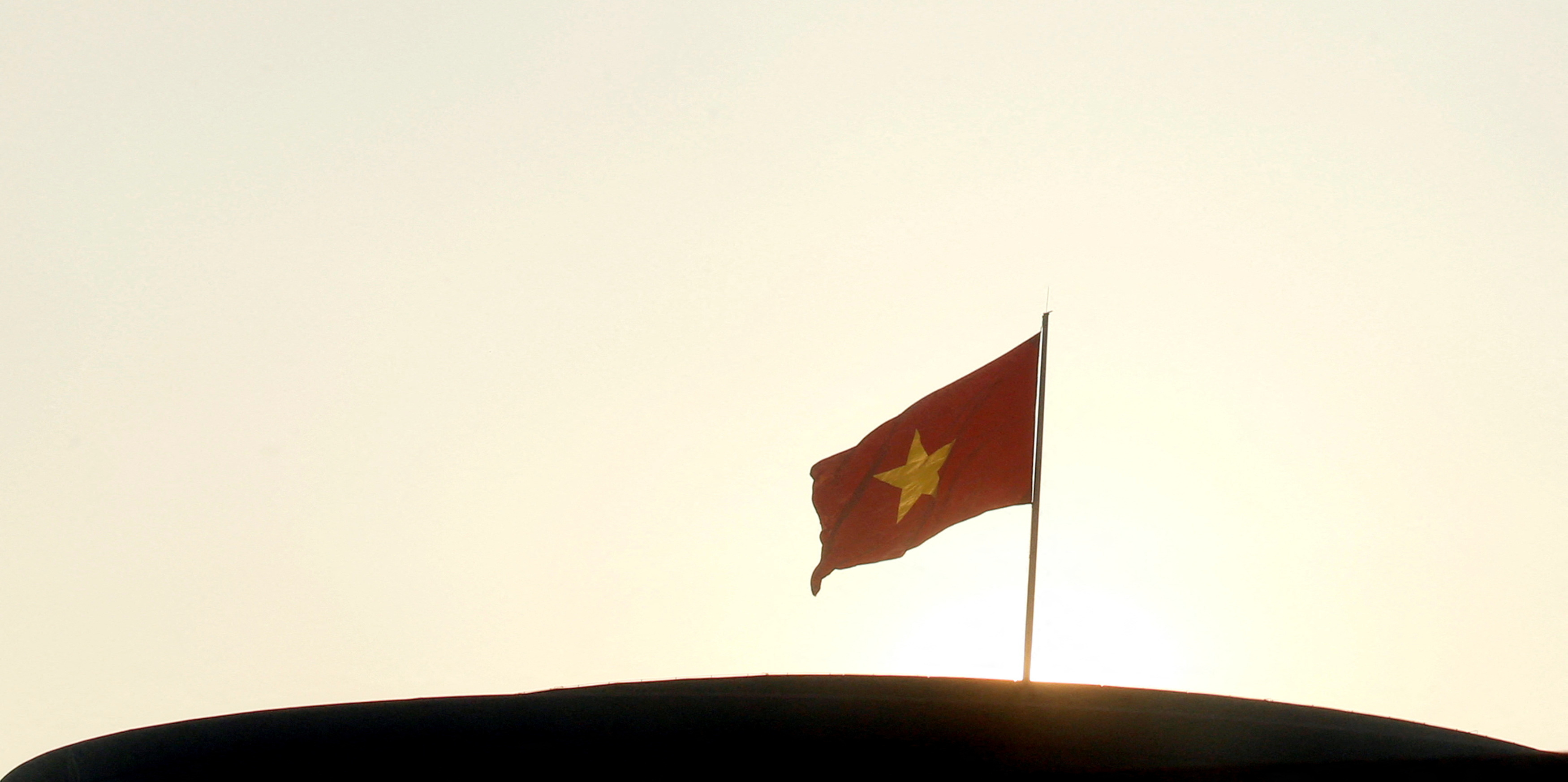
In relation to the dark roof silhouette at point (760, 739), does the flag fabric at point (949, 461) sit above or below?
above

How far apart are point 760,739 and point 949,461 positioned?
4211mm

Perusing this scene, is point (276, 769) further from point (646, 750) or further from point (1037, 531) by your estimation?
point (1037, 531)

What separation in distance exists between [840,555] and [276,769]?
279 inches

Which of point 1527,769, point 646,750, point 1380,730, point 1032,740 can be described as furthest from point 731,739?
point 1527,769

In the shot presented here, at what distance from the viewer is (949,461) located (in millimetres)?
A: 17469

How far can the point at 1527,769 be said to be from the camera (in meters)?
7.58

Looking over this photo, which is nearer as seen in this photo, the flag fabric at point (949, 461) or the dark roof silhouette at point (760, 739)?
the dark roof silhouette at point (760, 739)

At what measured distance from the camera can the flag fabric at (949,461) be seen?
1736 cm

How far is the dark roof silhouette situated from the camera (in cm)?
1698

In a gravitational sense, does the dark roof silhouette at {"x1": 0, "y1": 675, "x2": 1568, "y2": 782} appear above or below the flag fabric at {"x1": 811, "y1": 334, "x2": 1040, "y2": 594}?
below

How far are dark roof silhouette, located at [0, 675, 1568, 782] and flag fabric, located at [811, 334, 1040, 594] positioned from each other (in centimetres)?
205

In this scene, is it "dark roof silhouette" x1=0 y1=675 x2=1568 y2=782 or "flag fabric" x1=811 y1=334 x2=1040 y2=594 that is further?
"flag fabric" x1=811 y1=334 x2=1040 y2=594

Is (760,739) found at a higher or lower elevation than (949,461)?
lower

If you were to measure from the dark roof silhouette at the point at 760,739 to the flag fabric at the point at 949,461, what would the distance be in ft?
6.74
